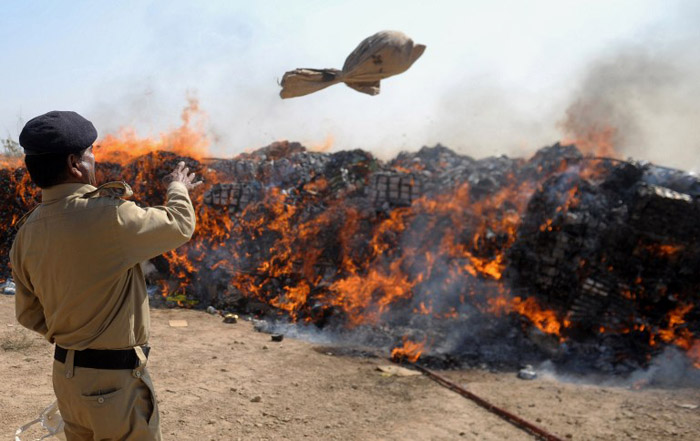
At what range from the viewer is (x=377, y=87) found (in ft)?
16.1

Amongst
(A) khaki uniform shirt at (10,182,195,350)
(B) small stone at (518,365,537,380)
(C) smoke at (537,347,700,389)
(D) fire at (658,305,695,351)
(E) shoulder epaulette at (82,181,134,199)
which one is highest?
(E) shoulder epaulette at (82,181,134,199)

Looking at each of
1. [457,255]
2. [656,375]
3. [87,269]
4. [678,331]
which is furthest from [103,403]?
[678,331]

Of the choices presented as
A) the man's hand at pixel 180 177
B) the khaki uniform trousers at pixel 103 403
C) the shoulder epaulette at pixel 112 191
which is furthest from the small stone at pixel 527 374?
the shoulder epaulette at pixel 112 191

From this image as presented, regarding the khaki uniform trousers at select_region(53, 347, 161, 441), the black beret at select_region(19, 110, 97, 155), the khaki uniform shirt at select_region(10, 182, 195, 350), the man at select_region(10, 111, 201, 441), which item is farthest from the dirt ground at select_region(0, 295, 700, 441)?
the black beret at select_region(19, 110, 97, 155)

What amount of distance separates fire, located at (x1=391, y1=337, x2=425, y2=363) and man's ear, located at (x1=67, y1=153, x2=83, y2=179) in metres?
5.81

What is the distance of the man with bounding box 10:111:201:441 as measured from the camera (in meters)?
2.09

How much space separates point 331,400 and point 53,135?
445 cm

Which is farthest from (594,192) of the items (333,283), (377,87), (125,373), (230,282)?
(125,373)

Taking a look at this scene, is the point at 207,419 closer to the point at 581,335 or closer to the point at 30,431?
the point at 30,431

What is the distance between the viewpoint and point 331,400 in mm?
5621

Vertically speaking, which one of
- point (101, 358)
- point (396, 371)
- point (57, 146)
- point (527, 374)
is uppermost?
point (57, 146)

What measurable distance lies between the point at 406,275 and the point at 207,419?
17.0 feet

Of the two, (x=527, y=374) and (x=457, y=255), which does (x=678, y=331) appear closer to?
(x=527, y=374)

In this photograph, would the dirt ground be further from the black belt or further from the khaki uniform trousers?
the black belt
